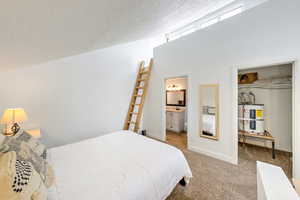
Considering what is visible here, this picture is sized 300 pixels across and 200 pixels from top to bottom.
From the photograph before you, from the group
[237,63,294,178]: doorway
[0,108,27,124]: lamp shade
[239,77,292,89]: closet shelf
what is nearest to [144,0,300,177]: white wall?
[237,63,294,178]: doorway

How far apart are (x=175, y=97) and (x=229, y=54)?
2.54 m

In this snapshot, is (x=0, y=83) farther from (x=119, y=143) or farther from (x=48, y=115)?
(x=119, y=143)

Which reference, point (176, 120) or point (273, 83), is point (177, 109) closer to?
point (176, 120)

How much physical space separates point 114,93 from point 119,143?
5.90ft

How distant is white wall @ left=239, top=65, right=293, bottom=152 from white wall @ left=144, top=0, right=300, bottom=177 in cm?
108

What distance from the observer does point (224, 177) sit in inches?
69.1

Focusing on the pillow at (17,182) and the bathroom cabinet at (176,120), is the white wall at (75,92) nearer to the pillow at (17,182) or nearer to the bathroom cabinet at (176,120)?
the bathroom cabinet at (176,120)

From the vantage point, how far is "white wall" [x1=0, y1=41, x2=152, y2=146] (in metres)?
2.03

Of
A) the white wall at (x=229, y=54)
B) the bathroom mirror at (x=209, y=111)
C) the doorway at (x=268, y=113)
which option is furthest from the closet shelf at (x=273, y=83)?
the bathroom mirror at (x=209, y=111)

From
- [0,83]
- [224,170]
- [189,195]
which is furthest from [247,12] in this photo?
[0,83]

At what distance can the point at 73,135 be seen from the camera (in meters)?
2.53

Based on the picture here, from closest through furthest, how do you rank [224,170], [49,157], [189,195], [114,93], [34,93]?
[49,157] → [189,195] → [224,170] → [34,93] → [114,93]

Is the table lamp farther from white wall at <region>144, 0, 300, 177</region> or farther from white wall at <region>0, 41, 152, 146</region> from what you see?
white wall at <region>144, 0, 300, 177</region>

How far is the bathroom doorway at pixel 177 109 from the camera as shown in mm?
3953
